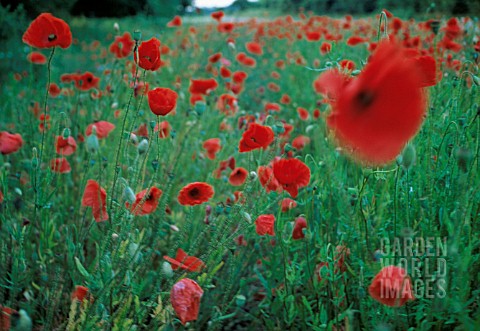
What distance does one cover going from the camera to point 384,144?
60cm

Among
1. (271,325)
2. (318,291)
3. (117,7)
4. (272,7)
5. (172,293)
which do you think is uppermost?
(272,7)

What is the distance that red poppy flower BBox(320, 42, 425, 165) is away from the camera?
→ 576 mm

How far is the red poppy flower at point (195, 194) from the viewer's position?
1.26 meters

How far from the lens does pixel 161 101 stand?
121 cm

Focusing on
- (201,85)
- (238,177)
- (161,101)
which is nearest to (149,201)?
(161,101)

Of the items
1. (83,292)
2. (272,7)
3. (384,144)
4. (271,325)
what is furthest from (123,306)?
(272,7)

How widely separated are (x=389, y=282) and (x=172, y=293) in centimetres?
48

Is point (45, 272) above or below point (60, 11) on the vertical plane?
below

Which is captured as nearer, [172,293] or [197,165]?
[172,293]

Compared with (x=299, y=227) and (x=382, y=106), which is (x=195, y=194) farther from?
(x=382, y=106)

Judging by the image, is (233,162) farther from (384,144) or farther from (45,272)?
(384,144)

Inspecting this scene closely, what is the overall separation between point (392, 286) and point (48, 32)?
3.95 feet

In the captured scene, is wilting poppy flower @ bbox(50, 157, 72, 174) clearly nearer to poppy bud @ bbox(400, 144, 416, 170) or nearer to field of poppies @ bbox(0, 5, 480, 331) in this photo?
field of poppies @ bbox(0, 5, 480, 331)

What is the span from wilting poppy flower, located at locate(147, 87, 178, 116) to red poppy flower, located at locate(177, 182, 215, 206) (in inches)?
8.5
